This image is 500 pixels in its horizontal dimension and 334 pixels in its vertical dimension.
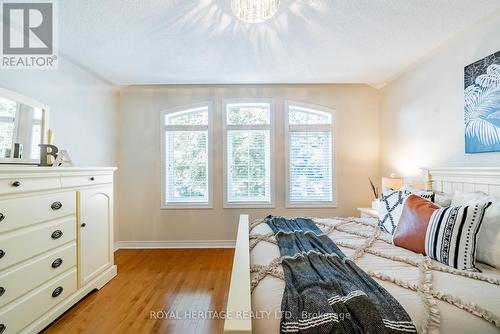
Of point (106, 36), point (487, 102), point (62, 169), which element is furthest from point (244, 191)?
point (487, 102)

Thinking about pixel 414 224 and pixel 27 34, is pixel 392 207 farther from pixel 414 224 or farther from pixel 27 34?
pixel 27 34

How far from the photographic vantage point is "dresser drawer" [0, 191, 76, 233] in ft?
4.83

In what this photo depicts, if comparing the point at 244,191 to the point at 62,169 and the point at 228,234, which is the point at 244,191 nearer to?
the point at 228,234

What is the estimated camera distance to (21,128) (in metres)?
2.10

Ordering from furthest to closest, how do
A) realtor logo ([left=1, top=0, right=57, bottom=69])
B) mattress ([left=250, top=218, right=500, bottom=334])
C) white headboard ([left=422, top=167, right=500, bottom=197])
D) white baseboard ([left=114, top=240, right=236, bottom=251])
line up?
white baseboard ([left=114, top=240, right=236, bottom=251]) → realtor logo ([left=1, top=0, right=57, bottom=69]) → white headboard ([left=422, top=167, right=500, bottom=197]) → mattress ([left=250, top=218, right=500, bottom=334])

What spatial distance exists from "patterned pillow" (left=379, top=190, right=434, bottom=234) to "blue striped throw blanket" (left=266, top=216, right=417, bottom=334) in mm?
784

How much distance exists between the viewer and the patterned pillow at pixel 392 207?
1.93m

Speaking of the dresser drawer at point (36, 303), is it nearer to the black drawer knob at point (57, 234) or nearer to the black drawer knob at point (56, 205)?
the black drawer knob at point (57, 234)

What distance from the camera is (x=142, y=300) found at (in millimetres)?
2148

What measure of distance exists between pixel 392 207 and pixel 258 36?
2092 millimetres

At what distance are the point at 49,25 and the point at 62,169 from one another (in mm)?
1356

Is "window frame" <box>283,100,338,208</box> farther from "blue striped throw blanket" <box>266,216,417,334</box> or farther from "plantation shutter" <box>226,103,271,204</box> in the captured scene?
"blue striped throw blanket" <box>266,216,417,334</box>

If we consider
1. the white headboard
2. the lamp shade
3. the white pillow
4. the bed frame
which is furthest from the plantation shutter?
the white pillow

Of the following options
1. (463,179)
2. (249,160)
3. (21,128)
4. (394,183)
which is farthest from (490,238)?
(21,128)
